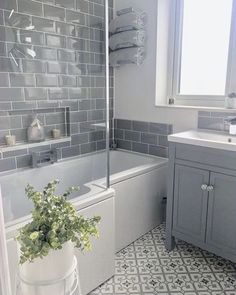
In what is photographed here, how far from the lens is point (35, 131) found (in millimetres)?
2406

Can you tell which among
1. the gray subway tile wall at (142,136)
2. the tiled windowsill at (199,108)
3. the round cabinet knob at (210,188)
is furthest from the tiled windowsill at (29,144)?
the round cabinet knob at (210,188)

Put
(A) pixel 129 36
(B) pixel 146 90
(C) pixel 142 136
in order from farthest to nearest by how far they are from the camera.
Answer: (C) pixel 142 136 → (B) pixel 146 90 → (A) pixel 129 36


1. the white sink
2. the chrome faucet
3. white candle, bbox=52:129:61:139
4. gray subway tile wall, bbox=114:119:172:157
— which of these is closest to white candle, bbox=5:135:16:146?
white candle, bbox=52:129:61:139

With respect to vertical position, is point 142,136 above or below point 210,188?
above

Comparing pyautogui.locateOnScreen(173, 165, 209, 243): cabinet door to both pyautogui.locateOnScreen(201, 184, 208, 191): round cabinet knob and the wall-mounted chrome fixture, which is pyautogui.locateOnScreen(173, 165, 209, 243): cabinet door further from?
the wall-mounted chrome fixture

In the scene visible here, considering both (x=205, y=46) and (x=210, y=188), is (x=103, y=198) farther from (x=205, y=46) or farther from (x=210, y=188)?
(x=205, y=46)

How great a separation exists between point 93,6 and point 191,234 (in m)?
2.16

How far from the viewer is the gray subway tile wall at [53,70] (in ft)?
7.16

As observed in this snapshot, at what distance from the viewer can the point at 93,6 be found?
252 centimetres

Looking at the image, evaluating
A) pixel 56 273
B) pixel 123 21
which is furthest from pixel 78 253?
pixel 123 21

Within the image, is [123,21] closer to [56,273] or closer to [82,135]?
[82,135]

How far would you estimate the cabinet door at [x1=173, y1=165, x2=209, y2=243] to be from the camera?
1980 mm

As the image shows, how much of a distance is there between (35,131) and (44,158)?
0.84 feet

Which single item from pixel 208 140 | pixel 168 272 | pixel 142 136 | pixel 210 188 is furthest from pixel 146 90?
pixel 168 272
